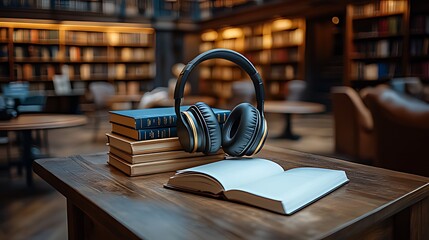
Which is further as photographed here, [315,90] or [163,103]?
[315,90]

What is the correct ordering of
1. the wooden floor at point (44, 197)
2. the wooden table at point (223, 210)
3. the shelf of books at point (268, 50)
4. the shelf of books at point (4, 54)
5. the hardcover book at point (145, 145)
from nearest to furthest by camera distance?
the wooden table at point (223, 210) → the hardcover book at point (145, 145) → the wooden floor at point (44, 197) → the shelf of books at point (268, 50) → the shelf of books at point (4, 54)

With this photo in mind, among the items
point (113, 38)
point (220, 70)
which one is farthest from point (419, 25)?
point (113, 38)

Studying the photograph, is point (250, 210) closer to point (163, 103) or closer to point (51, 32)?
point (163, 103)

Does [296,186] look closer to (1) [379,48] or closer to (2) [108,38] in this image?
(1) [379,48]

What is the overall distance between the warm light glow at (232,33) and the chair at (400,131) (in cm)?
762

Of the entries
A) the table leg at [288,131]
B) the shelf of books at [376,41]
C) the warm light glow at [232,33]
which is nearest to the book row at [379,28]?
the shelf of books at [376,41]

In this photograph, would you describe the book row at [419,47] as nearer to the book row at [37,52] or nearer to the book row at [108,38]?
the book row at [108,38]

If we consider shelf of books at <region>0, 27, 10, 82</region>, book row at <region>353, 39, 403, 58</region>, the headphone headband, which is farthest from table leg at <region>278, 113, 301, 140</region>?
shelf of books at <region>0, 27, 10, 82</region>

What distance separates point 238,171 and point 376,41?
735 centimetres

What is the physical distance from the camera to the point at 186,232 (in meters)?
0.77

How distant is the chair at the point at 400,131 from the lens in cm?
287

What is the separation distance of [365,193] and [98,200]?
618 millimetres

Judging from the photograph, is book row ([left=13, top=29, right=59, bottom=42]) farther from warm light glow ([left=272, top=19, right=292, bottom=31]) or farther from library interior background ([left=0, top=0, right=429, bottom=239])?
warm light glow ([left=272, top=19, right=292, bottom=31])

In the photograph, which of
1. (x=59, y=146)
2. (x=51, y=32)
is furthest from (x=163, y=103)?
(x=51, y=32)
